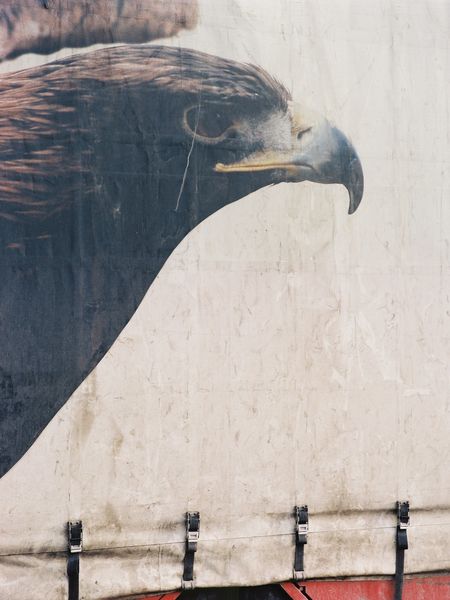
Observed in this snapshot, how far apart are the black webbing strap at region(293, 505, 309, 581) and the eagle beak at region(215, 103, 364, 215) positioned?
7.40 ft

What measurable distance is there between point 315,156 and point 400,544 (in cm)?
299

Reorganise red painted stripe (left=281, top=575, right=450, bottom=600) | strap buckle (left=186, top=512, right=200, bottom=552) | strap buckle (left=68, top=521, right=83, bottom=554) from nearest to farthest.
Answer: strap buckle (left=68, top=521, right=83, bottom=554), strap buckle (left=186, top=512, right=200, bottom=552), red painted stripe (left=281, top=575, right=450, bottom=600)

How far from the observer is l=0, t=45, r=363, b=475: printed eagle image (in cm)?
403

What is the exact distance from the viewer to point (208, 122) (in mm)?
4336

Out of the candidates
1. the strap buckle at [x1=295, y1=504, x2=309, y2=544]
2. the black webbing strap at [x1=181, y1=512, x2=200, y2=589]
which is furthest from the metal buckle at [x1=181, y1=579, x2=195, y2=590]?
the strap buckle at [x1=295, y1=504, x2=309, y2=544]

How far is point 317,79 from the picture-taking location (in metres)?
4.46

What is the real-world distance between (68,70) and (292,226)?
195 centimetres

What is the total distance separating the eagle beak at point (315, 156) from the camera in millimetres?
4434

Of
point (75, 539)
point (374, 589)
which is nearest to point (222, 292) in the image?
point (75, 539)

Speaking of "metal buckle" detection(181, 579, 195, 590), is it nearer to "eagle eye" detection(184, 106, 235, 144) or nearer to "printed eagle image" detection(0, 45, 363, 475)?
"printed eagle image" detection(0, 45, 363, 475)

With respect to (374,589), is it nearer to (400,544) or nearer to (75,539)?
(400,544)

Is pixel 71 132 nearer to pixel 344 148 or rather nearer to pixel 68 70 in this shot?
pixel 68 70

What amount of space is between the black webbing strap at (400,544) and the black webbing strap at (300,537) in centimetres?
73

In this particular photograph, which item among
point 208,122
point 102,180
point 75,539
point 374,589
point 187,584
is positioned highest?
point 208,122
